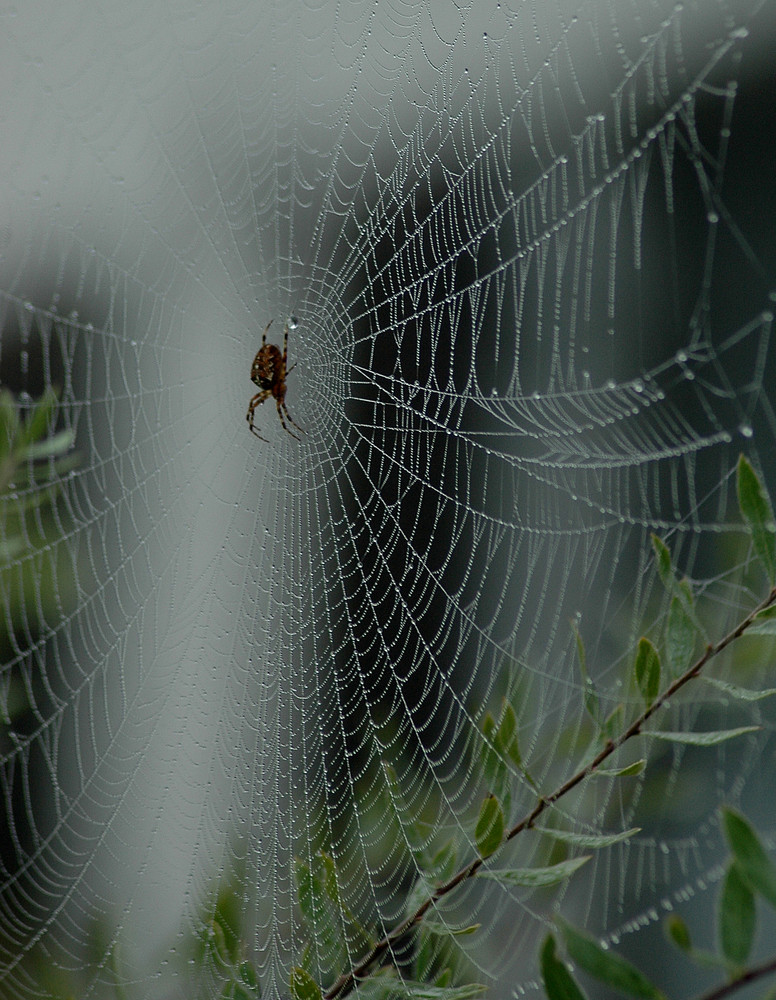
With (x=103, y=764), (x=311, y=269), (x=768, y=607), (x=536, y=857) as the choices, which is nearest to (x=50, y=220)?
(x=311, y=269)

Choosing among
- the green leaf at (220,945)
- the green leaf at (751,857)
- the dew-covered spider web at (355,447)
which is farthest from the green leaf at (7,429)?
the green leaf at (751,857)

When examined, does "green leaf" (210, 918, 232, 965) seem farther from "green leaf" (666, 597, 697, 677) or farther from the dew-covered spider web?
"green leaf" (666, 597, 697, 677)

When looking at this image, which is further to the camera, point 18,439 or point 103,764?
point 103,764

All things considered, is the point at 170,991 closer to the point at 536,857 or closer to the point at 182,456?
the point at 536,857

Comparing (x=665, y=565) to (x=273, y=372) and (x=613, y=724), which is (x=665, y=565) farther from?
(x=273, y=372)

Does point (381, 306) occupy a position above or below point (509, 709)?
above

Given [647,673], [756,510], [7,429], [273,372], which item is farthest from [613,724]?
[273,372]
